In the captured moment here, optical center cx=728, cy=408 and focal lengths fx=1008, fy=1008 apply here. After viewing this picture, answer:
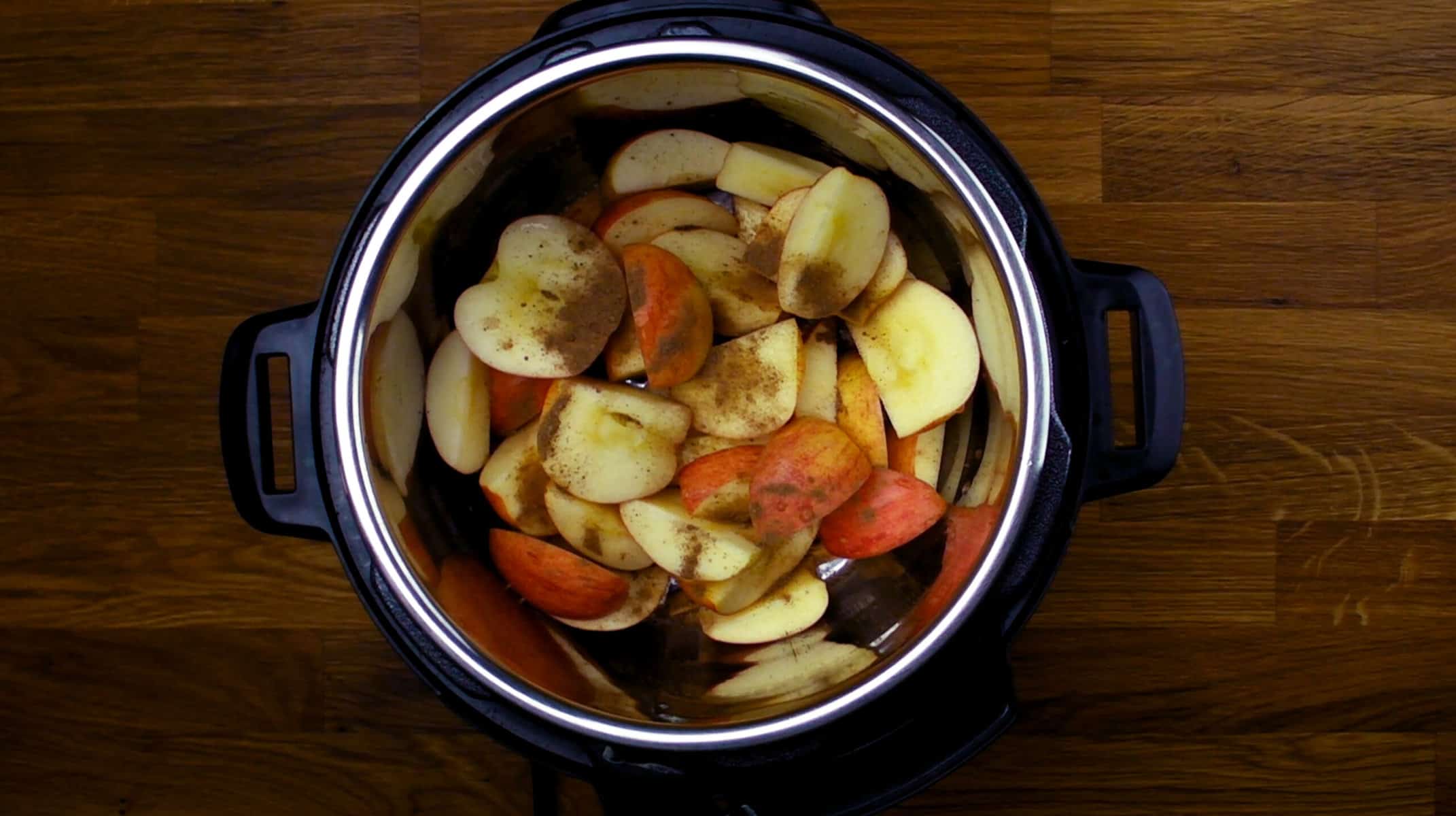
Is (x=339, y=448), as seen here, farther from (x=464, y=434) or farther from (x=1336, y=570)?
(x=1336, y=570)

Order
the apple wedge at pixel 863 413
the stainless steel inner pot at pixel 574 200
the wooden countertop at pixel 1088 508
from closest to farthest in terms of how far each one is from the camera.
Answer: the stainless steel inner pot at pixel 574 200, the apple wedge at pixel 863 413, the wooden countertop at pixel 1088 508

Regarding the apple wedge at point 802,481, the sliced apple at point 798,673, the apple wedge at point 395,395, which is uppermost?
the apple wedge at point 395,395

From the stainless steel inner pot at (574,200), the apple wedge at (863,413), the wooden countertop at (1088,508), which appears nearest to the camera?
the stainless steel inner pot at (574,200)

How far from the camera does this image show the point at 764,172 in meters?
0.74

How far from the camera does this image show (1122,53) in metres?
0.89

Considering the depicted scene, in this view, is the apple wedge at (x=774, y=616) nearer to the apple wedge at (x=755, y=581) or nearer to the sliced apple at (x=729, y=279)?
the apple wedge at (x=755, y=581)

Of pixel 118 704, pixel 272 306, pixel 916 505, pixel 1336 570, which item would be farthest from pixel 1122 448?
pixel 118 704

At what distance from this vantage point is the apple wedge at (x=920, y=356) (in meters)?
0.72

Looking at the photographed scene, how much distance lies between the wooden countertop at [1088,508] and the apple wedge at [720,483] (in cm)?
34

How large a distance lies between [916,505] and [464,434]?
335 mm

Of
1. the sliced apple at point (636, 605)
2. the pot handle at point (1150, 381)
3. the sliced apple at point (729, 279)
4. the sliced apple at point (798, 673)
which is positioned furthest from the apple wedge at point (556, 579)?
the pot handle at point (1150, 381)

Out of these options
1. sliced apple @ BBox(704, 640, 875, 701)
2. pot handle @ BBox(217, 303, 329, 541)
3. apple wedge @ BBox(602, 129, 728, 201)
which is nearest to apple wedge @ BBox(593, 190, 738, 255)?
apple wedge @ BBox(602, 129, 728, 201)

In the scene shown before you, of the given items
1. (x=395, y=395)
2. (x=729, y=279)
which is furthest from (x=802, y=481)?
(x=395, y=395)

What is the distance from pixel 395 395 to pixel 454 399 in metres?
0.05
